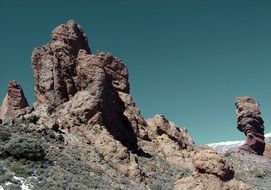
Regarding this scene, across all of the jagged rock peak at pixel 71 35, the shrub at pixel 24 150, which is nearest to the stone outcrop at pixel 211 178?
the shrub at pixel 24 150

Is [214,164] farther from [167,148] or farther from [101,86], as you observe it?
[167,148]

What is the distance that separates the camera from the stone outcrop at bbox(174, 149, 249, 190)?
21781 mm

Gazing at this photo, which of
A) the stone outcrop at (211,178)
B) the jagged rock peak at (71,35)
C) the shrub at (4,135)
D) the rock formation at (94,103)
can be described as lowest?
the stone outcrop at (211,178)

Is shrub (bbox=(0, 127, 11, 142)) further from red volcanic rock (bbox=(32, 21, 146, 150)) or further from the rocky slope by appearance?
red volcanic rock (bbox=(32, 21, 146, 150))

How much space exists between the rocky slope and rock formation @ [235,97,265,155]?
943 inches

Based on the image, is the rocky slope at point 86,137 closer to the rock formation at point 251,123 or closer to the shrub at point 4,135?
the shrub at point 4,135

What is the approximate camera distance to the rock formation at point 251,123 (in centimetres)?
8399

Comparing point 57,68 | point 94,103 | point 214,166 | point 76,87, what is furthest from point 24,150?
point 57,68

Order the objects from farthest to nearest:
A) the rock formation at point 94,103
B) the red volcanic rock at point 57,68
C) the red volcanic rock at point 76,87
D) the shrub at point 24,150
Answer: the red volcanic rock at point 57,68 → the red volcanic rock at point 76,87 → the rock formation at point 94,103 → the shrub at point 24,150

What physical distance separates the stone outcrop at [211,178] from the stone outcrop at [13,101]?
110ft

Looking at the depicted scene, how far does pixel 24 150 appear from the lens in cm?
3272

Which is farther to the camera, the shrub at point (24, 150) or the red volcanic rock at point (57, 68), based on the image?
the red volcanic rock at point (57, 68)

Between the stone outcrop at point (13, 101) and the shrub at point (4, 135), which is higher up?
the stone outcrop at point (13, 101)

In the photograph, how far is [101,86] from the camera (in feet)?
155
